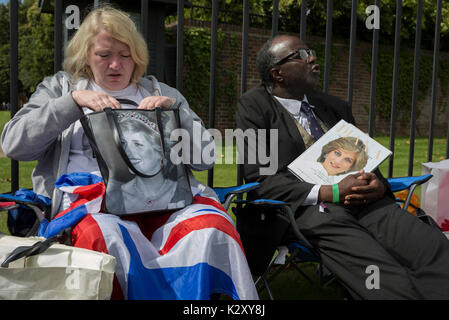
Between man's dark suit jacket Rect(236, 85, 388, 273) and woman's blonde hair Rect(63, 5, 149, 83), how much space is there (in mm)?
698

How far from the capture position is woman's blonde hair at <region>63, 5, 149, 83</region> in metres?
2.33

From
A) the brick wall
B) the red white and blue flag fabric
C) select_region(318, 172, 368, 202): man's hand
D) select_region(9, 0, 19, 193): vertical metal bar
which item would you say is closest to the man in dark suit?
select_region(318, 172, 368, 202): man's hand

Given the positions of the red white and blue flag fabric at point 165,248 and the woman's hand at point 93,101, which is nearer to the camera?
the red white and blue flag fabric at point 165,248

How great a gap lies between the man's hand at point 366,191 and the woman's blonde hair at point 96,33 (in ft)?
4.38

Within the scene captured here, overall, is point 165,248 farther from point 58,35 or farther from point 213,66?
point 213,66

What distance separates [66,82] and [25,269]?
1232 millimetres

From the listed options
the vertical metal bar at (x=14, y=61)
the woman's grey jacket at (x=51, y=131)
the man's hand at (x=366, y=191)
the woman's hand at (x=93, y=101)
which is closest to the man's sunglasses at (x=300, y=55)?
the woman's grey jacket at (x=51, y=131)

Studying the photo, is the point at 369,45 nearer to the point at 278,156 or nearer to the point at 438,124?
the point at 438,124

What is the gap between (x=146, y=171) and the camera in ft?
6.42

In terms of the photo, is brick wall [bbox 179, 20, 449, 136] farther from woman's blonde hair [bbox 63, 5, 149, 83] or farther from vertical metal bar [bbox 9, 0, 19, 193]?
vertical metal bar [bbox 9, 0, 19, 193]

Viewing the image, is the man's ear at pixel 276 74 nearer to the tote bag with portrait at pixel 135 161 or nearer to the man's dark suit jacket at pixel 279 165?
the man's dark suit jacket at pixel 279 165

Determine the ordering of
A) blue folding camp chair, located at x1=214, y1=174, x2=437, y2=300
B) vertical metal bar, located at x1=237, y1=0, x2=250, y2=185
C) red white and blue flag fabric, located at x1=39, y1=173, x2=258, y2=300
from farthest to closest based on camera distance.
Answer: vertical metal bar, located at x1=237, y1=0, x2=250, y2=185 < blue folding camp chair, located at x1=214, y1=174, x2=437, y2=300 < red white and blue flag fabric, located at x1=39, y1=173, x2=258, y2=300

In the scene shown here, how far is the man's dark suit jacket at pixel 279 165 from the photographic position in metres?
2.44

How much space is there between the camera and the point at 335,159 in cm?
251
